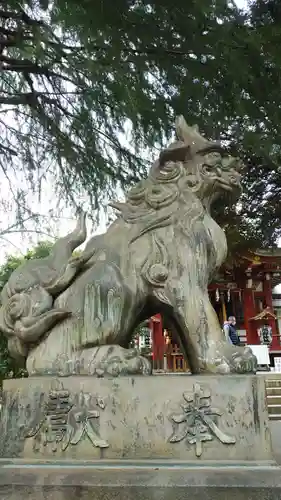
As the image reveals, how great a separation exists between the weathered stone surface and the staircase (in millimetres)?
3844

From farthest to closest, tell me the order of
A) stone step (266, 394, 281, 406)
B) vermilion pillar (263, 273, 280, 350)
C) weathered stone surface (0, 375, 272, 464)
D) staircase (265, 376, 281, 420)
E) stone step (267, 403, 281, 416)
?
vermilion pillar (263, 273, 280, 350), stone step (266, 394, 281, 406), stone step (267, 403, 281, 416), staircase (265, 376, 281, 420), weathered stone surface (0, 375, 272, 464)

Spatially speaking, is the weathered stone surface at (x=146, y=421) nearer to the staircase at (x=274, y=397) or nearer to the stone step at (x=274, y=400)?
the staircase at (x=274, y=397)

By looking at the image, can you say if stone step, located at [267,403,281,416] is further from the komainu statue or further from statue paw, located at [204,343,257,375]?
statue paw, located at [204,343,257,375]

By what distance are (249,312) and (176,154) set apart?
37.5ft

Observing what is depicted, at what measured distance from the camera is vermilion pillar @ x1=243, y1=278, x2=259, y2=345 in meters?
12.6

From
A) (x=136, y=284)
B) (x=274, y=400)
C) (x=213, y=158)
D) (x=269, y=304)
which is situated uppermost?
(x=269, y=304)

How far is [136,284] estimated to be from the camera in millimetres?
1629

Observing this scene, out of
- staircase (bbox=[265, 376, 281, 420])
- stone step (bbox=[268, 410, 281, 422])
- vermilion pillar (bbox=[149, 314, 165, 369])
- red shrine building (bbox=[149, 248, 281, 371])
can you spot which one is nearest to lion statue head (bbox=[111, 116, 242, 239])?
staircase (bbox=[265, 376, 281, 420])

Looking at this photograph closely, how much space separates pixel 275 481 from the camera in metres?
1.15

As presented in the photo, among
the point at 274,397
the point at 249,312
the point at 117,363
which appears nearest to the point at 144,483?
the point at 117,363

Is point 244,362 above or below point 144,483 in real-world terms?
above

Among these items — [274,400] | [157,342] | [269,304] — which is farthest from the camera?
[269,304]

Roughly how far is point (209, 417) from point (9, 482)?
0.59 metres

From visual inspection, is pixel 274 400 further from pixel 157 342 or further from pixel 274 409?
pixel 157 342
